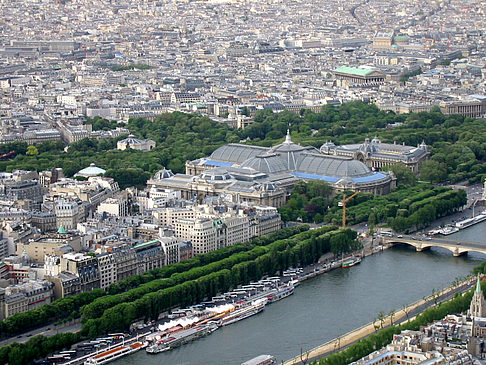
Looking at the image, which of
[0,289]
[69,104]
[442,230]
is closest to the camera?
[0,289]

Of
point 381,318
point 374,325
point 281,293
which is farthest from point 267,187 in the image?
point 374,325

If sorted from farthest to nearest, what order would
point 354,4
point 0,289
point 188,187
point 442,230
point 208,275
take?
point 354,4 → point 188,187 → point 442,230 → point 208,275 → point 0,289

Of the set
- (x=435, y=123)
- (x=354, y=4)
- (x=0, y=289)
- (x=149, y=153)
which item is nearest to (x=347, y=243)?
(x=0, y=289)

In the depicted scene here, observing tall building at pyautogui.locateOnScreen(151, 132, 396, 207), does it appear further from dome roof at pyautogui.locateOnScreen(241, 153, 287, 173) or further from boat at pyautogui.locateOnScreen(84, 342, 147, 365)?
boat at pyautogui.locateOnScreen(84, 342, 147, 365)

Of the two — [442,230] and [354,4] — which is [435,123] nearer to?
[442,230]

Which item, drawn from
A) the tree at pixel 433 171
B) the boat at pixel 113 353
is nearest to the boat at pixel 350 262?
the boat at pixel 113 353

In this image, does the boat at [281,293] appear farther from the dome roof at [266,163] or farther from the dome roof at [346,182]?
the dome roof at [266,163]
